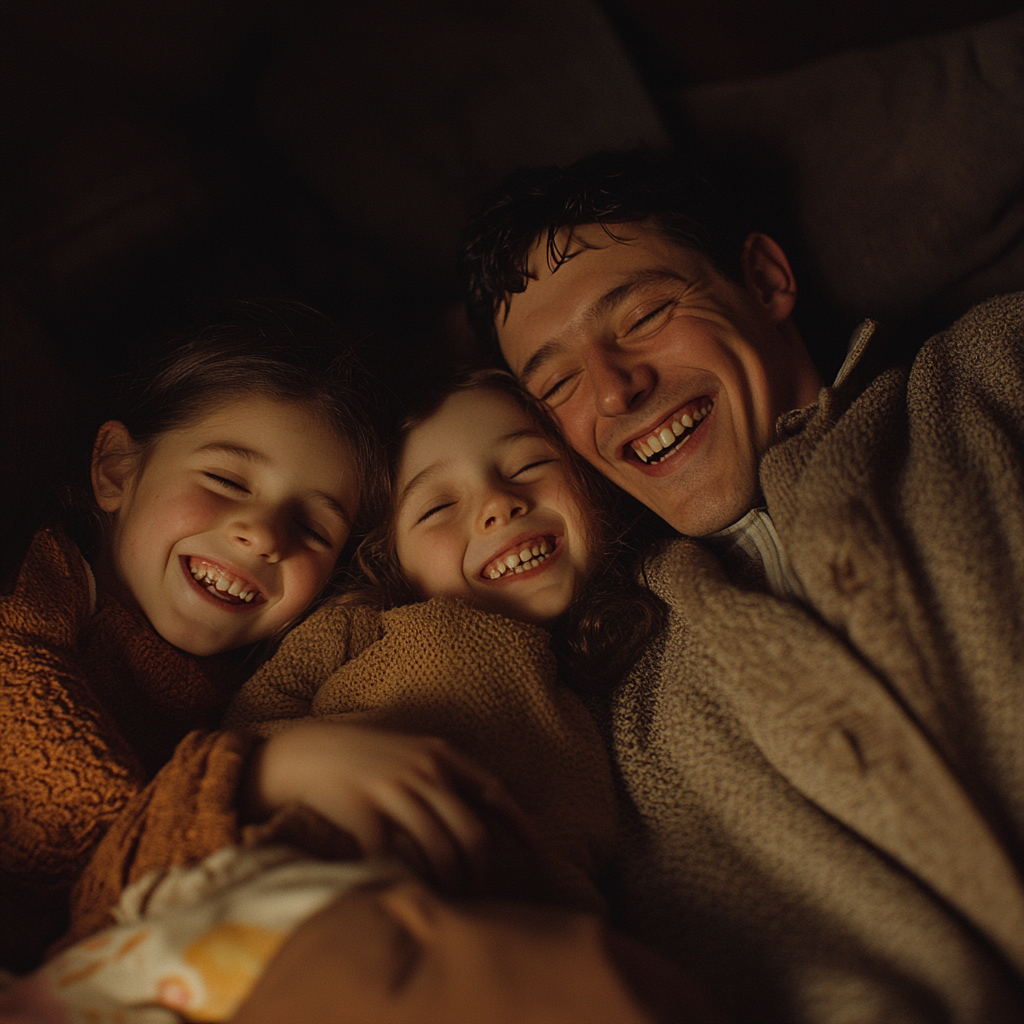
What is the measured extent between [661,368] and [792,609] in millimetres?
457

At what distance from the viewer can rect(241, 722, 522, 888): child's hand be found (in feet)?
2.32

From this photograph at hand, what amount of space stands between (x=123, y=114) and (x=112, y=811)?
1240 mm

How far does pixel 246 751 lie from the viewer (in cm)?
82

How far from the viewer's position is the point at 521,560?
1208 millimetres

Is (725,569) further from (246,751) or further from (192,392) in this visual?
(192,392)

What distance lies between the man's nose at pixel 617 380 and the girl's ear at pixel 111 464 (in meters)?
0.77

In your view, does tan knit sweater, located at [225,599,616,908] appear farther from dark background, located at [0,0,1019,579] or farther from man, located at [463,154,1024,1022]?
dark background, located at [0,0,1019,579]

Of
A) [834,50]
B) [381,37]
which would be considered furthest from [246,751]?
[834,50]

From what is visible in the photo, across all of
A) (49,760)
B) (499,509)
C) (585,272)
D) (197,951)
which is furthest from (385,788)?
(585,272)

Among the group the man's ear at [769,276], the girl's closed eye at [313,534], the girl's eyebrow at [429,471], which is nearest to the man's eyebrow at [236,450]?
the girl's closed eye at [313,534]

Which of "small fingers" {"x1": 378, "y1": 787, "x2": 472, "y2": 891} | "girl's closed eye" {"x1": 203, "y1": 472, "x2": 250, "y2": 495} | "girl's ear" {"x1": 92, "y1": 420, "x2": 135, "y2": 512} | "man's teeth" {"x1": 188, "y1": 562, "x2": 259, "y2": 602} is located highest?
"girl's ear" {"x1": 92, "y1": 420, "x2": 135, "y2": 512}

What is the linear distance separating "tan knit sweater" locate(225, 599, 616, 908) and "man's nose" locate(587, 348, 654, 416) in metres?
0.37

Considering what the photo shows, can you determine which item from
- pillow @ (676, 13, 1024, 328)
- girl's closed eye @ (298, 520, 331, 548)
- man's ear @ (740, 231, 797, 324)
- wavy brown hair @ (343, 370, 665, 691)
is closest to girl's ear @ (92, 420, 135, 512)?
girl's closed eye @ (298, 520, 331, 548)

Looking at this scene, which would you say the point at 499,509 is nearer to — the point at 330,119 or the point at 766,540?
the point at 766,540
